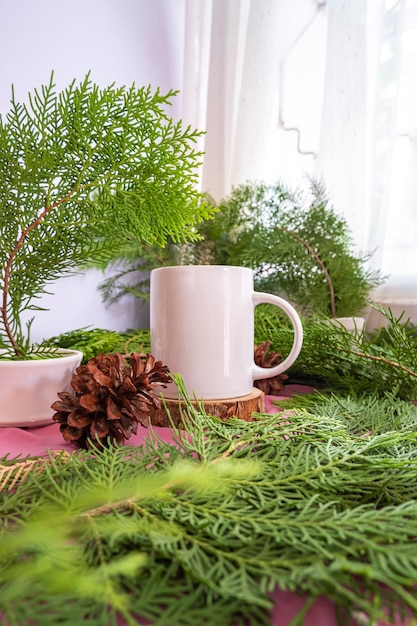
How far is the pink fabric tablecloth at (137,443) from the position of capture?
0.18 metres

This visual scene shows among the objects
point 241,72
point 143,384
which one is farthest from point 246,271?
point 241,72

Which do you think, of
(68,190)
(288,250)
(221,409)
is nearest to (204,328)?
(221,409)

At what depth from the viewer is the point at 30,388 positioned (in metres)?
0.44

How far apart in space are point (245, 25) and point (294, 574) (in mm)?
1049

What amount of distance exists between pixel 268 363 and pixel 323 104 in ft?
1.78

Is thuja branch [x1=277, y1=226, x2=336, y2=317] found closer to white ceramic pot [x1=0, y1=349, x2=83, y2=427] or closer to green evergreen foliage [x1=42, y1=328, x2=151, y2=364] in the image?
green evergreen foliage [x1=42, y1=328, x2=151, y2=364]

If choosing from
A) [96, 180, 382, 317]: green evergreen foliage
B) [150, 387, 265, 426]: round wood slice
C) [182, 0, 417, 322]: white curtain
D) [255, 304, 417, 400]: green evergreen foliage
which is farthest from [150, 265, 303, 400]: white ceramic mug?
[182, 0, 417, 322]: white curtain

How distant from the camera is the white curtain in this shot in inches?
31.8

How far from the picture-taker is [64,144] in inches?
17.4

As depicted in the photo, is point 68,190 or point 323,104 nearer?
point 68,190

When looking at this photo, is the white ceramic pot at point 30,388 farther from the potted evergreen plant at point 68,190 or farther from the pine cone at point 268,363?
the pine cone at point 268,363

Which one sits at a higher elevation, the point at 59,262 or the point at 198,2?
the point at 198,2

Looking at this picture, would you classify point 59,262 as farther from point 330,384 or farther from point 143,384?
point 330,384

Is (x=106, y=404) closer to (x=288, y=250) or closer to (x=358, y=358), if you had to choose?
(x=358, y=358)
